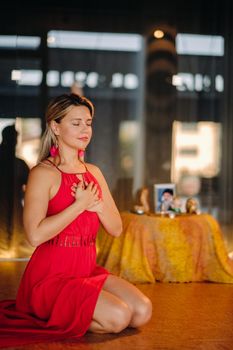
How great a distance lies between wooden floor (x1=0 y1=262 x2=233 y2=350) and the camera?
2.91 metres

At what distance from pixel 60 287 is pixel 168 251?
170cm

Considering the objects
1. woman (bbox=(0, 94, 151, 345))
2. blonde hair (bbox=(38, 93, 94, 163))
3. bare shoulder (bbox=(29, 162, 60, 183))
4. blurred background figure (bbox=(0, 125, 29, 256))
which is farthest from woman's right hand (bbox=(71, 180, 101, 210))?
blurred background figure (bbox=(0, 125, 29, 256))

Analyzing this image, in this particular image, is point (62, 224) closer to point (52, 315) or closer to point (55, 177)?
point (55, 177)

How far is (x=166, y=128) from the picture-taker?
564 centimetres

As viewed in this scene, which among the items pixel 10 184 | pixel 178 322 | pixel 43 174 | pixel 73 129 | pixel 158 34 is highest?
pixel 158 34

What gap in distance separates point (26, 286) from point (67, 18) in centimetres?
302

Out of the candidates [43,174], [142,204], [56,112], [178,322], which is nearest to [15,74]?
[142,204]

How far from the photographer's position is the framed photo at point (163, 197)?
Answer: 4.82 m

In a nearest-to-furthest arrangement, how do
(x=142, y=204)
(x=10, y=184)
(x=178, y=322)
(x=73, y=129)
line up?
(x=73, y=129) < (x=178, y=322) < (x=142, y=204) < (x=10, y=184)

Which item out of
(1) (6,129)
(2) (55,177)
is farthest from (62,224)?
(1) (6,129)


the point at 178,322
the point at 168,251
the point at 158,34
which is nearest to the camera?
the point at 178,322

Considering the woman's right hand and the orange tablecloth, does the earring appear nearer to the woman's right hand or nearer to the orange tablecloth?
the woman's right hand

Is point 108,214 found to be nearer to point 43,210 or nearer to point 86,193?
point 86,193

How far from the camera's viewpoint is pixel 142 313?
3055 millimetres
